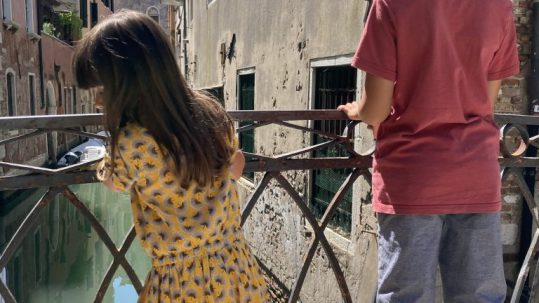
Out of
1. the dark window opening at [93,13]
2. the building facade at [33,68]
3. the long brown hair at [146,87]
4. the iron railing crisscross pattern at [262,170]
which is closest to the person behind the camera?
the long brown hair at [146,87]

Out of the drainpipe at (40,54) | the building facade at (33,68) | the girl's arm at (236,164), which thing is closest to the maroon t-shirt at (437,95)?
the girl's arm at (236,164)

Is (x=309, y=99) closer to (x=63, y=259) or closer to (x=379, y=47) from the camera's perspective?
(x=379, y=47)

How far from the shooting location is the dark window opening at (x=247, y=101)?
303 inches

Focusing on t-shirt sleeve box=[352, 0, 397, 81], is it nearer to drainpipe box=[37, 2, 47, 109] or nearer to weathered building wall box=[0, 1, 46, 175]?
weathered building wall box=[0, 1, 46, 175]

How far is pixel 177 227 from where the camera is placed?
1.26m

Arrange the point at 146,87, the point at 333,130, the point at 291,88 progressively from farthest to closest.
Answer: the point at 291,88
the point at 333,130
the point at 146,87

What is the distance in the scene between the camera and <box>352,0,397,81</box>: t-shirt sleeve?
1.30 meters

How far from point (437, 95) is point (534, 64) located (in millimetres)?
2220

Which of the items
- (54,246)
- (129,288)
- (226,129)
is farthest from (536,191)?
(54,246)

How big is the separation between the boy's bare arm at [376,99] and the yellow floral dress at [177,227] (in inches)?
15.0

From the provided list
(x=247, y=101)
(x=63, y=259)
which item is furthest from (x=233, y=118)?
(x=63, y=259)

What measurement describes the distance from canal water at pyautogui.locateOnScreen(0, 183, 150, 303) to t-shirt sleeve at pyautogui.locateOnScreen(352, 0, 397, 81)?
20.4 ft

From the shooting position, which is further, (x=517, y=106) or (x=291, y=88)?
(x=291, y=88)

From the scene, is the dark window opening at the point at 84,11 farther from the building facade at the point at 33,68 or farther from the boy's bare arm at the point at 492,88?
the boy's bare arm at the point at 492,88
